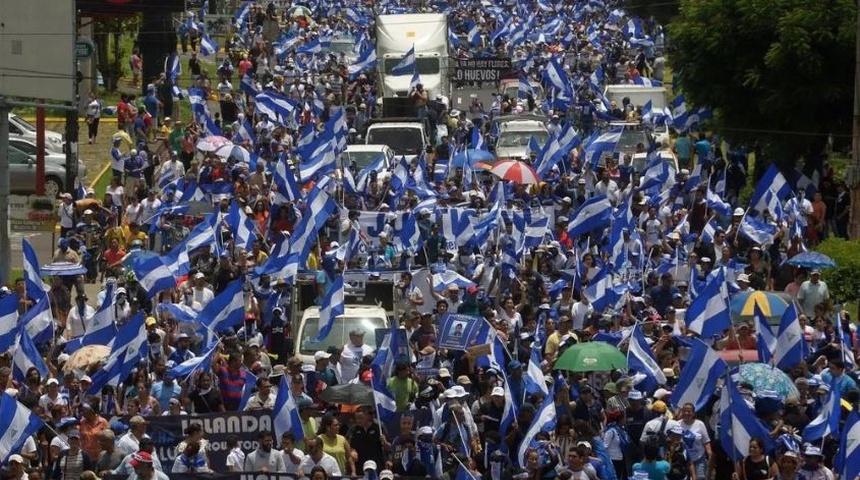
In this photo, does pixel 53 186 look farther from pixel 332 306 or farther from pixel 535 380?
pixel 535 380

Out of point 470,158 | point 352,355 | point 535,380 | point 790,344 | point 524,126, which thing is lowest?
point 524,126

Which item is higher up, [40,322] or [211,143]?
[40,322]

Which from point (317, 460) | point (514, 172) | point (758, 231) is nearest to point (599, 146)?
point (514, 172)

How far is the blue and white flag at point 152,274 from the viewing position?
24984 millimetres

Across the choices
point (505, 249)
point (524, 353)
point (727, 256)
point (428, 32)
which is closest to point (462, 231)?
point (505, 249)

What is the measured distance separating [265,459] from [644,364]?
423cm

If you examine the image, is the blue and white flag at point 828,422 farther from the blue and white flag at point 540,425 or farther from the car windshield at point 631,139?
the car windshield at point 631,139

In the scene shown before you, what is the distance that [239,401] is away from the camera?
2195cm

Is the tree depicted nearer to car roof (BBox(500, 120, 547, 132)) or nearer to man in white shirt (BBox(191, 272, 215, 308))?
car roof (BBox(500, 120, 547, 132))

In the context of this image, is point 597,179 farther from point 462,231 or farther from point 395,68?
point 395,68

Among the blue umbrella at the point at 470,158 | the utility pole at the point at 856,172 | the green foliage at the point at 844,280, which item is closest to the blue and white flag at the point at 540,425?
the green foliage at the point at 844,280

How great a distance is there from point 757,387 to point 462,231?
30.3ft

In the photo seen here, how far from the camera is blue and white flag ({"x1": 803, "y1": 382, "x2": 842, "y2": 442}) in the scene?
19266 millimetres

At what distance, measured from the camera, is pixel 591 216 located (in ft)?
94.6
